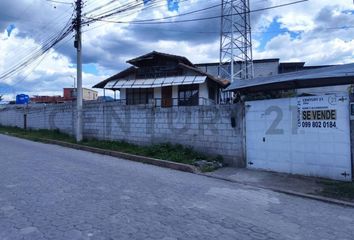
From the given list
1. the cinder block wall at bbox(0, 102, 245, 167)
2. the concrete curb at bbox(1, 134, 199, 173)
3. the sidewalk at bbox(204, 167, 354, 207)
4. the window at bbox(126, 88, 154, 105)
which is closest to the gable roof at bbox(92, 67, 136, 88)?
the window at bbox(126, 88, 154, 105)

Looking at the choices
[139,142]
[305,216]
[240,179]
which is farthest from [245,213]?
[139,142]

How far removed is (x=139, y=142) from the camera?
1481 centimetres

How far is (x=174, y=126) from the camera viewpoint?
13.1m

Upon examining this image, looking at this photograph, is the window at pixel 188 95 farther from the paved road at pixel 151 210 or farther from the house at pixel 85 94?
the house at pixel 85 94

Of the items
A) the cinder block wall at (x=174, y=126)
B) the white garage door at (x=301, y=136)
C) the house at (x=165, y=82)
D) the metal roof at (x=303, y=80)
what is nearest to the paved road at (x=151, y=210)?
the white garage door at (x=301, y=136)

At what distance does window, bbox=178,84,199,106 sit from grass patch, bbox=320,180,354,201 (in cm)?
1728

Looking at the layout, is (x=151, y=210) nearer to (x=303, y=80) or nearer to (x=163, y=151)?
(x=303, y=80)

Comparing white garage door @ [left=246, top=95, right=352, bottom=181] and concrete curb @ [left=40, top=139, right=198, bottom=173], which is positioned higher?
white garage door @ [left=246, top=95, right=352, bottom=181]

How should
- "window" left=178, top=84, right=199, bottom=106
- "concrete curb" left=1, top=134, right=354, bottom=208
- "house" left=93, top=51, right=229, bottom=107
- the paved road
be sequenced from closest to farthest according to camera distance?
1. the paved road
2. "concrete curb" left=1, top=134, right=354, bottom=208
3. "house" left=93, top=51, right=229, bottom=107
4. "window" left=178, top=84, right=199, bottom=106

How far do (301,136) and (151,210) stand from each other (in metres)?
5.14

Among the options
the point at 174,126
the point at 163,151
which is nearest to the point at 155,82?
the point at 174,126

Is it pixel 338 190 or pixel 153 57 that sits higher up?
pixel 153 57

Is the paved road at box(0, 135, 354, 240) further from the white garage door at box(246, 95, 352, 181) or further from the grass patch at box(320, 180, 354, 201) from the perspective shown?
the white garage door at box(246, 95, 352, 181)

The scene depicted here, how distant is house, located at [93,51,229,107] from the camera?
24.8 metres
